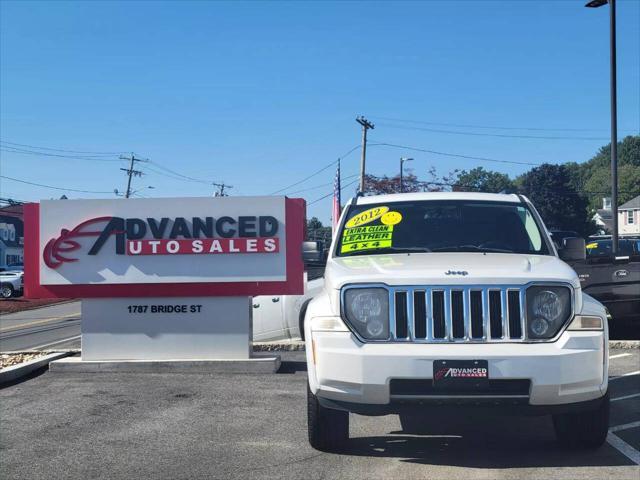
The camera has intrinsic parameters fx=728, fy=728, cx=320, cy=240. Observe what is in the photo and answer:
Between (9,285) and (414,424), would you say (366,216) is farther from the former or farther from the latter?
(9,285)

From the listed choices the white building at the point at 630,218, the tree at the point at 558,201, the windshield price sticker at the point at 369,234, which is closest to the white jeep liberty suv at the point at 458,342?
the windshield price sticker at the point at 369,234

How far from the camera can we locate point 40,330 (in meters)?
20.7

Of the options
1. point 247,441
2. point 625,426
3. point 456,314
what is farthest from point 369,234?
point 625,426

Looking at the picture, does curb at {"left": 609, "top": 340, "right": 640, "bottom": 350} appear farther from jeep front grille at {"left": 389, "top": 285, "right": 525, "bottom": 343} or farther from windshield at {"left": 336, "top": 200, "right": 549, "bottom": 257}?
jeep front grille at {"left": 389, "top": 285, "right": 525, "bottom": 343}

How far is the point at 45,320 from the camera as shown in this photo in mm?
24891

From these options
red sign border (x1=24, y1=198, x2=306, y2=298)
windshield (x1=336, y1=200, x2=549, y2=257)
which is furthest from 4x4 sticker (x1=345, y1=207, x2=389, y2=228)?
red sign border (x1=24, y1=198, x2=306, y2=298)

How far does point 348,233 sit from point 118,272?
4491 mm

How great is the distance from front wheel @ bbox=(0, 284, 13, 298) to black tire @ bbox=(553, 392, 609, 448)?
37.6 metres

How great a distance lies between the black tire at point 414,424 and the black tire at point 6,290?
36.1 meters

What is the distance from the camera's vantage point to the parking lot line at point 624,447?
18.2 ft

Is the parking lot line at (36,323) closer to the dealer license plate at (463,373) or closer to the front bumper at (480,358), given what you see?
the front bumper at (480,358)

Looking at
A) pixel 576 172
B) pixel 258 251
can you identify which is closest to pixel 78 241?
pixel 258 251

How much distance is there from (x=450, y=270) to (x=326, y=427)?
158 centimetres

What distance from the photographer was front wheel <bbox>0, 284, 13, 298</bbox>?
38625 millimetres
